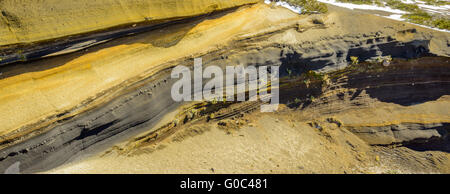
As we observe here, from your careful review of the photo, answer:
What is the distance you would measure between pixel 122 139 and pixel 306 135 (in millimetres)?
4295

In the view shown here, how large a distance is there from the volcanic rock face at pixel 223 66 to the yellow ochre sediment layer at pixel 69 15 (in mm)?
36

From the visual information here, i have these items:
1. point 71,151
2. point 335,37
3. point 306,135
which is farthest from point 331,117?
point 71,151

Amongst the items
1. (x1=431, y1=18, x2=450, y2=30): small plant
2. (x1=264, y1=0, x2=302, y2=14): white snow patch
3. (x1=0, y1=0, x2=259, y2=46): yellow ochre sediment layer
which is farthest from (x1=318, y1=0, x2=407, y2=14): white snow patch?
(x1=0, y1=0, x2=259, y2=46): yellow ochre sediment layer

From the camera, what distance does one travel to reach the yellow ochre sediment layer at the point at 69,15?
4.26 meters

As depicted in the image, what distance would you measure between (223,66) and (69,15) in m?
3.12

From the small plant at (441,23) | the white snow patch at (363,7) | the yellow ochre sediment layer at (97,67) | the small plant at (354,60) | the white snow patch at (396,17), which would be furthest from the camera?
the white snow patch at (363,7)

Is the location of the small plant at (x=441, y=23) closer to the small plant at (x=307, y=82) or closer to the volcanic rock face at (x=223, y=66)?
the volcanic rock face at (x=223, y=66)

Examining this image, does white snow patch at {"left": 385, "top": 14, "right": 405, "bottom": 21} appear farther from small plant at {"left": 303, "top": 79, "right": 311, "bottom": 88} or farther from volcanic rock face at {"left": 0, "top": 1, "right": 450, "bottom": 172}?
small plant at {"left": 303, "top": 79, "right": 311, "bottom": 88}

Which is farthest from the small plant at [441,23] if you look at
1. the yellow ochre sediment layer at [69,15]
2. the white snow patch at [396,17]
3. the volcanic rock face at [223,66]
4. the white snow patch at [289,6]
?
the yellow ochre sediment layer at [69,15]

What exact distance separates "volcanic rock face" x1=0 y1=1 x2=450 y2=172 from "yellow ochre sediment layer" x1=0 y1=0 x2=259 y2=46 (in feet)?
0.12

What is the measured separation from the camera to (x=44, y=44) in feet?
15.0

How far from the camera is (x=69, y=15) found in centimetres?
461

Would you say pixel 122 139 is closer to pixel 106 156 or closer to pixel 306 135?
pixel 106 156

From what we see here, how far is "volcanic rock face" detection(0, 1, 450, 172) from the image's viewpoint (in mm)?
4574
